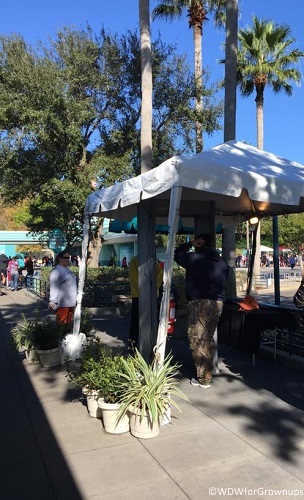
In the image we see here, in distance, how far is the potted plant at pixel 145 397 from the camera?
3787 millimetres

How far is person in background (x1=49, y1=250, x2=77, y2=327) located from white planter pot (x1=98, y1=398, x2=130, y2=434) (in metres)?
2.96

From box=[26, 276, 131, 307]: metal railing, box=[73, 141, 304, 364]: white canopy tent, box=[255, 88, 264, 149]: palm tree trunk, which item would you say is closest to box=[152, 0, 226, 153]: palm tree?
box=[255, 88, 264, 149]: palm tree trunk

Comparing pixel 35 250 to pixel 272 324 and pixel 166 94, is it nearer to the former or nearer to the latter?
pixel 166 94

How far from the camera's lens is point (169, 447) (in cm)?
374

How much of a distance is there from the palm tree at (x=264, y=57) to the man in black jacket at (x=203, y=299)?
53.6 feet

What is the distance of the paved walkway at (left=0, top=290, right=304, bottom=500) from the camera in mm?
3129

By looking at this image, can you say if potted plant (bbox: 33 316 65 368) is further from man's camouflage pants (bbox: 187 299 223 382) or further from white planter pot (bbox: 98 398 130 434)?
white planter pot (bbox: 98 398 130 434)

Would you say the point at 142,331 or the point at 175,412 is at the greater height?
the point at 142,331

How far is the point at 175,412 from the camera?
458 centimetres

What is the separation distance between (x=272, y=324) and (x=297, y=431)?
232 centimetres

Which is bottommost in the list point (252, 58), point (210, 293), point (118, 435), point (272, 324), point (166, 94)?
point (118, 435)

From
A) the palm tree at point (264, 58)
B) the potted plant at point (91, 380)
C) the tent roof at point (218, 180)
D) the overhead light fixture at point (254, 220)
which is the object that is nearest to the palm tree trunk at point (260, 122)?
the palm tree at point (264, 58)

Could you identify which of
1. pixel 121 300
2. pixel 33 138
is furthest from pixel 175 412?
pixel 33 138

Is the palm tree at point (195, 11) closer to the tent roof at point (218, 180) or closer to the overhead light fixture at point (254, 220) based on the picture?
the overhead light fixture at point (254, 220)
